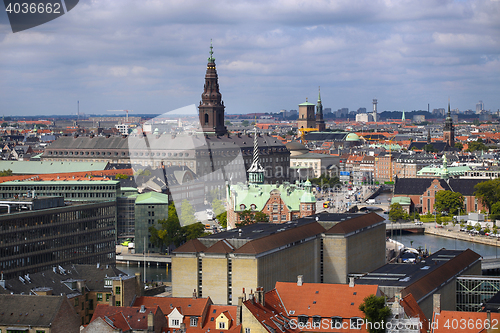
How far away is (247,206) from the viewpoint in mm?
69625

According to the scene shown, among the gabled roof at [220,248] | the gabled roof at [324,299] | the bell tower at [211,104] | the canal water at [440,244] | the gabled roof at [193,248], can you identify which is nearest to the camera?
the gabled roof at [324,299]

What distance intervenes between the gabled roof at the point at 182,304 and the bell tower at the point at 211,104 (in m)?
77.8

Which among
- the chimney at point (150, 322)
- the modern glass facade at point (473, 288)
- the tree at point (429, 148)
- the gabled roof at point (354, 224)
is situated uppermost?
the tree at point (429, 148)

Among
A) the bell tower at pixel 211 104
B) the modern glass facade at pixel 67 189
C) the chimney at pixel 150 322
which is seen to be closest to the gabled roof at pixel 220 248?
the chimney at pixel 150 322

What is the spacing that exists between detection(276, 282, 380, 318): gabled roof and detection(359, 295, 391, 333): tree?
1105 mm

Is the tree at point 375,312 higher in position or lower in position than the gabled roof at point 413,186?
lower

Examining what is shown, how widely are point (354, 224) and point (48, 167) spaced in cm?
5143

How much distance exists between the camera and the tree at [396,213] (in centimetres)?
9031

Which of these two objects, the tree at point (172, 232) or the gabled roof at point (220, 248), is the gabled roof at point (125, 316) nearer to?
the gabled roof at point (220, 248)

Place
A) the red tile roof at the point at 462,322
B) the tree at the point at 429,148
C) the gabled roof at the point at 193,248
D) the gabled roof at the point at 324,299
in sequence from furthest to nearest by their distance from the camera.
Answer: the tree at the point at 429,148, the gabled roof at the point at 193,248, the gabled roof at the point at 324,299, the red tile roof at the point at 462,322

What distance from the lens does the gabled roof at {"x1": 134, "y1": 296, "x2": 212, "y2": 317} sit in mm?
35594

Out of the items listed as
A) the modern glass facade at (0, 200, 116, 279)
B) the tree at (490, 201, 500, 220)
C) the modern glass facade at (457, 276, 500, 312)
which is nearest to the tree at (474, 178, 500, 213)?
the tree at (490, 201, 500, 220)

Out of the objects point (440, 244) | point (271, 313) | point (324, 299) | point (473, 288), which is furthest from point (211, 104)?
point (271, 313)

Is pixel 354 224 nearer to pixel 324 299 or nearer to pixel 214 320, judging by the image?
pixel 324 299
